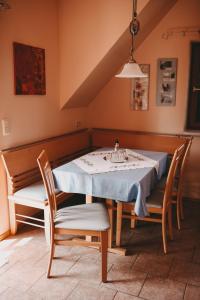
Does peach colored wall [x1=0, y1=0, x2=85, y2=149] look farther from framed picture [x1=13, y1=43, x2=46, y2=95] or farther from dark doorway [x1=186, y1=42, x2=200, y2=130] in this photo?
dark doorway [x1=186, y1=42, x2=200, y2=130]

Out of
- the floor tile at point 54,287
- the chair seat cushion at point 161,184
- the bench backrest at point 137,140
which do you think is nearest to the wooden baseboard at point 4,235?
the floor tile at point 54,287

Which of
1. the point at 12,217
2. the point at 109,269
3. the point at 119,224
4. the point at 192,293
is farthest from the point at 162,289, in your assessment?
the point at 12,217

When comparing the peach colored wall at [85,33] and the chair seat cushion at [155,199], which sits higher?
the peach colored wall at [85,33]

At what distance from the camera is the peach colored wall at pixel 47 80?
2.67 meters

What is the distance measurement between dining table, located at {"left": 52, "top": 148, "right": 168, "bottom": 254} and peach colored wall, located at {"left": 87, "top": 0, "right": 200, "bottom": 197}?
115 cm

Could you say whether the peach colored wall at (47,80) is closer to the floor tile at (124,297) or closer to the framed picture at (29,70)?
the framed picture at (29,70)

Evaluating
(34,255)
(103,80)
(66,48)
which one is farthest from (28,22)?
(34,255)

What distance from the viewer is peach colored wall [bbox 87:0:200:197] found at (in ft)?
11.6

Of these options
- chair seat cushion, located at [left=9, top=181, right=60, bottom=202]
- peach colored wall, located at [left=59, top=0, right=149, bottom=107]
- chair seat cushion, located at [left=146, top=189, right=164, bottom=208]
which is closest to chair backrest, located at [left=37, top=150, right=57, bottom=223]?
chair seat cushion, located at [left=9, top=181, right=60, bottom=202]

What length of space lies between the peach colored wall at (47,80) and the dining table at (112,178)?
0.71 meters

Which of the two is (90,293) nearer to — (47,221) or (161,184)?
(47,221)

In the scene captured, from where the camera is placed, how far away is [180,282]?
84.4 inches

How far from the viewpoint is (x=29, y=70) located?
9.73 ft

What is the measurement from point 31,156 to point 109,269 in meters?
1.36
